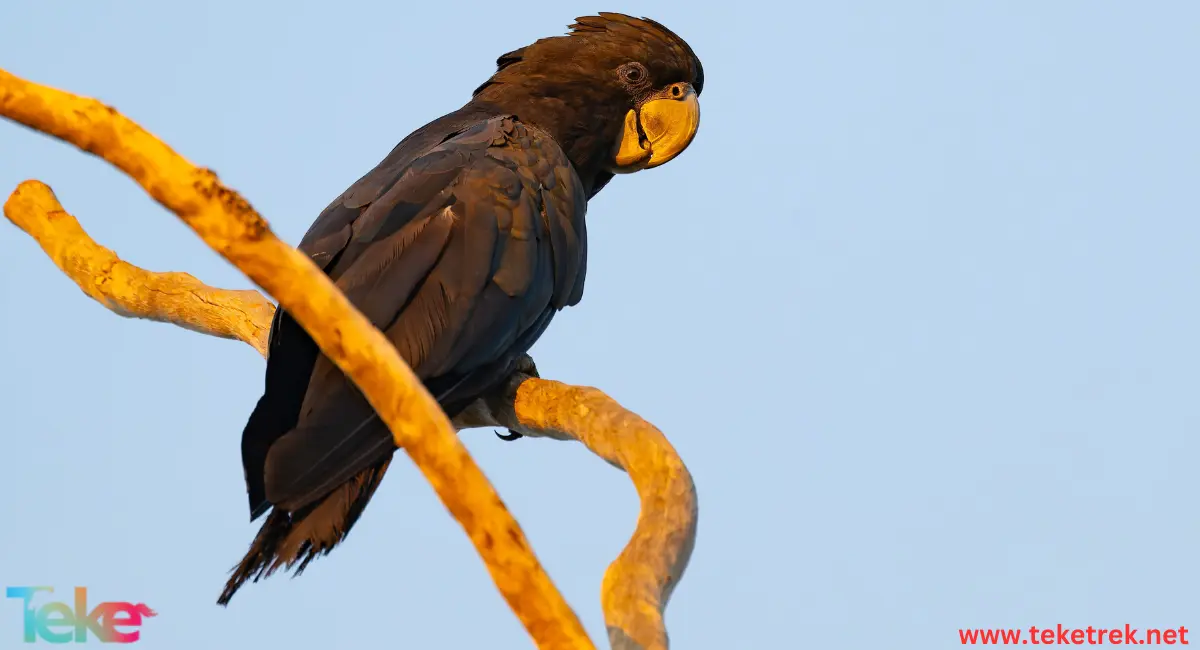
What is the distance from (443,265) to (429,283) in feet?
0.25

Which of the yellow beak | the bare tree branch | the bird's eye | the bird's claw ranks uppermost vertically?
the bird's eye

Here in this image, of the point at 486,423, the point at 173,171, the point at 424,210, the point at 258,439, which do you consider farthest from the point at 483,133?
the point at 173,171

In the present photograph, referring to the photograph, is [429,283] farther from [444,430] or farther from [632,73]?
[632,73]

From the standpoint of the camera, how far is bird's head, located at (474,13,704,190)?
4.23m

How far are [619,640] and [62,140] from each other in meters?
1.15

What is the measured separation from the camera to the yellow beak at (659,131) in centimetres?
441

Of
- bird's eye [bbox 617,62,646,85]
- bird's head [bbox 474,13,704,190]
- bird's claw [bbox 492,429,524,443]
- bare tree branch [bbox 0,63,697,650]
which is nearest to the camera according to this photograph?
bare tree branch [bbox 0,63,697,650]

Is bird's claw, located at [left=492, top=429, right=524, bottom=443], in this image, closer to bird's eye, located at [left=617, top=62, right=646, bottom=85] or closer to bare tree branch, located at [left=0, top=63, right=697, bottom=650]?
bare tree branch, located at [left=0, top=63, right=697, bottom=650]

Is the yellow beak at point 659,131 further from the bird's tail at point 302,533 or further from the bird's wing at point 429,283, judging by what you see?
the bird's tail at point 302,533

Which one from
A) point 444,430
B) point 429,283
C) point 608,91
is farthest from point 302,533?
point 608,91

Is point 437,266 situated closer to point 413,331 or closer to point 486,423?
point 413,331

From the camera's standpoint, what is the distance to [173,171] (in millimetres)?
1745

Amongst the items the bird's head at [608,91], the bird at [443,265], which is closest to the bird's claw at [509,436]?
the bird at [443,265]

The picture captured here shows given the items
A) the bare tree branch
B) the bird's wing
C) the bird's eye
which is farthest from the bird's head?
the bare tree branch
